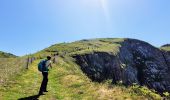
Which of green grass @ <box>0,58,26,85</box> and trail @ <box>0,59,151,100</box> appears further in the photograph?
green grass @ <box>0,58,26,85</box>

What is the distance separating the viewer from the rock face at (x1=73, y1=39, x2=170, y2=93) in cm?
8401

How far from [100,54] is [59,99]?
70.9m

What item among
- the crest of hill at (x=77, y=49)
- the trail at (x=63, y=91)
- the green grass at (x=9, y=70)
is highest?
the crest of hill at (x=77, y=49)

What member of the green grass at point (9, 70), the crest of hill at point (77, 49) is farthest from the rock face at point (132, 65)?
the green grass at point (9, 70)

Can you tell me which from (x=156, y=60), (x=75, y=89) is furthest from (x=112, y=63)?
(x=75, y=89)

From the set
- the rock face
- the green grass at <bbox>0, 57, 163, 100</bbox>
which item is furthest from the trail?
the rock face

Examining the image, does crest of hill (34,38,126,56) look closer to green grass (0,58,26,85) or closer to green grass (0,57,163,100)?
green grass (0,58,26,85)

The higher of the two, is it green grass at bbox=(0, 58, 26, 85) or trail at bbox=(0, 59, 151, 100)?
green grass at bbox=(0, 58, 26, 85)

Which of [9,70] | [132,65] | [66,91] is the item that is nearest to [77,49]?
[132,65]

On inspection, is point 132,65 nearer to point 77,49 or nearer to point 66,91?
point 77,49

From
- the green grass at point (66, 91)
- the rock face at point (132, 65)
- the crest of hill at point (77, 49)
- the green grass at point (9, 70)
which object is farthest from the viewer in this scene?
the crest of hill at point (77, 49)

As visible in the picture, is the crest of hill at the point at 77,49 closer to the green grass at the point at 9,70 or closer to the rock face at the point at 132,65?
the rock face at the point at 132,65

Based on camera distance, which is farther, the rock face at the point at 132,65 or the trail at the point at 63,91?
the rock face at the point at 132,65

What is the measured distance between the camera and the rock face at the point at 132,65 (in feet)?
276
